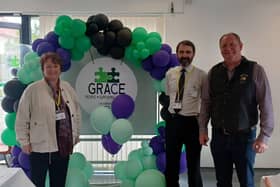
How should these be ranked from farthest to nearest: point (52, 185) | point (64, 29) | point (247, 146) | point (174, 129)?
point (64, 29), point (174, 129), point (52, 185), point (247, 146)

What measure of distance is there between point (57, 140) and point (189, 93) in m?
1.16

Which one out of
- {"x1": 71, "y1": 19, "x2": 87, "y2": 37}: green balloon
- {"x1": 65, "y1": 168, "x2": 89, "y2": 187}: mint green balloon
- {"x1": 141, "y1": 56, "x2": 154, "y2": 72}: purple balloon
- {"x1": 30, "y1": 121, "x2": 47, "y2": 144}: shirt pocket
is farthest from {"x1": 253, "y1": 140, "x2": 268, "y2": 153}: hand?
{"x1": 71, "y1": 19, "x2": 87, "y2": 37}: green balloon

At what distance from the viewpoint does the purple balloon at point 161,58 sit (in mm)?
3146

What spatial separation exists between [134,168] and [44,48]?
1452mm

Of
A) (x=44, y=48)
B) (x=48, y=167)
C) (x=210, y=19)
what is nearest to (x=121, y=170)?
(x=48, y=167)

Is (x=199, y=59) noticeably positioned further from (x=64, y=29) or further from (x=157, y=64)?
(x=64, y=29)

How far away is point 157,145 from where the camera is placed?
3.24 metres

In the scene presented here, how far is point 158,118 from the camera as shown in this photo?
3.62 meters

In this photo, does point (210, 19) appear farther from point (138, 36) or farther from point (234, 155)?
point (234, 155)

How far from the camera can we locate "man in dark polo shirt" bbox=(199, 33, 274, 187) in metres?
2.33

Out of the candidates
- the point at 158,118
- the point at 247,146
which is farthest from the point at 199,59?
the point at 247,146

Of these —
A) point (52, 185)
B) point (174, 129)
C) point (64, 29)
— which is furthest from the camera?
point (64, 29)

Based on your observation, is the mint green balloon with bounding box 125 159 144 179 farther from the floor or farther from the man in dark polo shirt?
the man in dark polo shirt

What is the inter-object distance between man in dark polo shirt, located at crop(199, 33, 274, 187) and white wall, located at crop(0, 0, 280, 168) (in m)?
1.98
